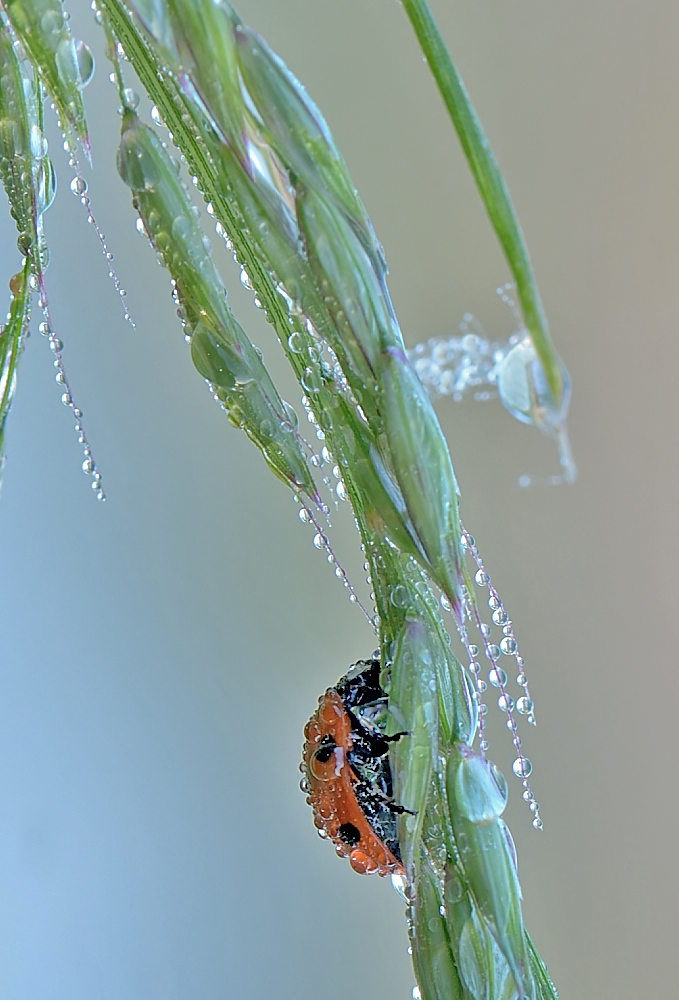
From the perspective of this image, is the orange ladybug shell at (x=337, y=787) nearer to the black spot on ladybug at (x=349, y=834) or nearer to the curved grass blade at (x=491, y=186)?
the black spot on ladybug at (x=349, y=834)

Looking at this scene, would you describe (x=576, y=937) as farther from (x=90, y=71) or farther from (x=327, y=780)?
(x=90, y=71)

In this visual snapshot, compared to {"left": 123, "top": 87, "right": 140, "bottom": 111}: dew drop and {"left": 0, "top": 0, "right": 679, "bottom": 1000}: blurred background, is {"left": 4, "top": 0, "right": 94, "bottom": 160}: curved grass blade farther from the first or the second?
{"left": 0, "top": 0, "right": 679, "bottom": 1000}: blurred background

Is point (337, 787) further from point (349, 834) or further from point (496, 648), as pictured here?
point (496, 648)

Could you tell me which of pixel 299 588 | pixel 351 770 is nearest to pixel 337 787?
pixel 351 770

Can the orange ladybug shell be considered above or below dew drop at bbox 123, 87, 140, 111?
below

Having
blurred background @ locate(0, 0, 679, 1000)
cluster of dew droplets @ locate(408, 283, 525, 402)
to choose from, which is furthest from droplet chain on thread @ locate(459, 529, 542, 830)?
blurred background @ locate(0, 0, 679, 1000)

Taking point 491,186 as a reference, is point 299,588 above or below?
above

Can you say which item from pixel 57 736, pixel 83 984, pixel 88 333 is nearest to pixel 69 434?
pixel 88 333
